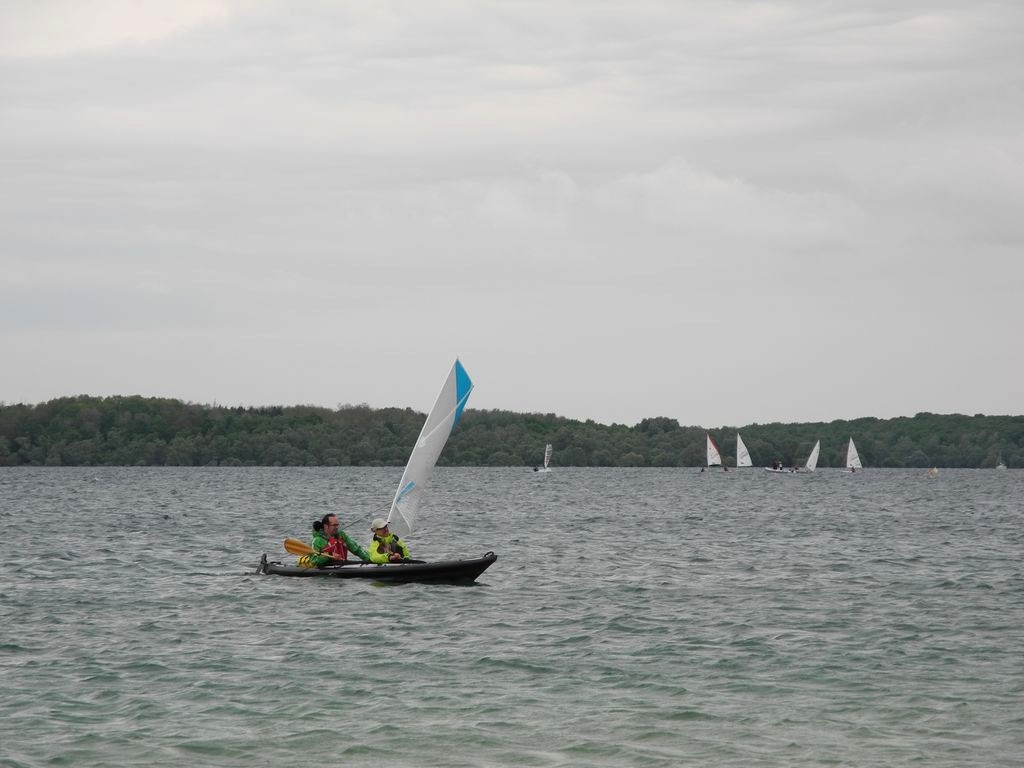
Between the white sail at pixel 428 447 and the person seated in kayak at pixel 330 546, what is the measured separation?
1.31 metres

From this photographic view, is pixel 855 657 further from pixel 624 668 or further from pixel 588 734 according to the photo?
pixel 588 734

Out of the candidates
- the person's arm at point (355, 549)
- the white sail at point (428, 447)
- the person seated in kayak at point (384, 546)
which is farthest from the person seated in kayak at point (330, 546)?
the white sail at point (428, 447)

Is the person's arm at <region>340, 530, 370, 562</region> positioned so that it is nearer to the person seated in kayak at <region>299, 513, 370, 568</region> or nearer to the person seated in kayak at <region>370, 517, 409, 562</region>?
the person seated in kayak at <region>299, 513, 370, 568</region>

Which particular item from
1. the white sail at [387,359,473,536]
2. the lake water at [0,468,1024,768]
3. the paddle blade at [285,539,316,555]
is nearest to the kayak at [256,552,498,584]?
the lake water at [0,468,1024,768]

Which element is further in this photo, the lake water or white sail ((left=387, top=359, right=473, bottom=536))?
white sail ((left=387, top=359, right=473, bottom=536))

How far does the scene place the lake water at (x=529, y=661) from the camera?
610 inches

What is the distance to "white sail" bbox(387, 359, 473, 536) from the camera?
31.9 meters

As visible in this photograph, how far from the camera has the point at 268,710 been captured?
17219 millimetres

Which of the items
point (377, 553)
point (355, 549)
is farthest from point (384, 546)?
point (355, 549)

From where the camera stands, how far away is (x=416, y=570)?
2973cm

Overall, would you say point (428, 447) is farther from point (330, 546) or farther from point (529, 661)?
point (529, 661)

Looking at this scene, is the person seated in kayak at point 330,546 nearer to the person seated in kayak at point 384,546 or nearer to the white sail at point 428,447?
the person seated in kayak at point 384,546

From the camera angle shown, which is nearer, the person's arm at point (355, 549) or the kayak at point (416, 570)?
the kayak at point (416, 570)

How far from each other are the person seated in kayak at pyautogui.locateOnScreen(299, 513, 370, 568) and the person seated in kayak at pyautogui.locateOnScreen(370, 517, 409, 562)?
36cm
